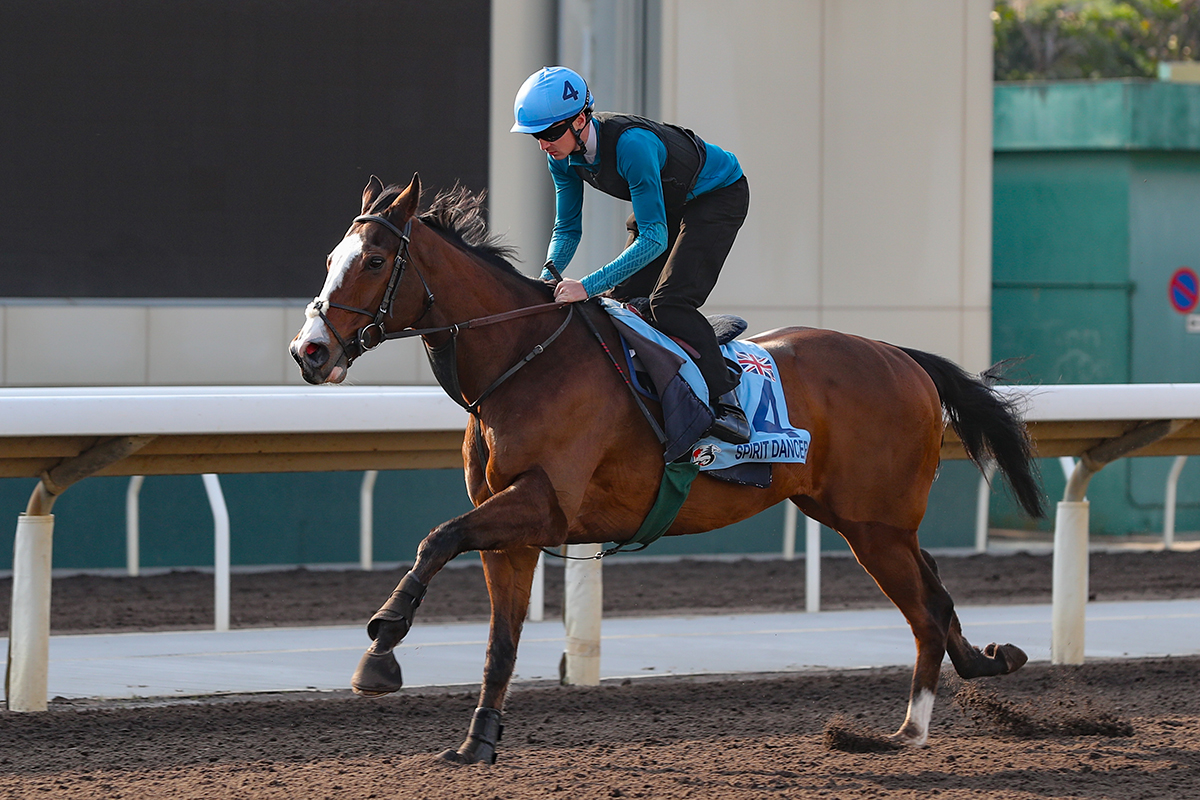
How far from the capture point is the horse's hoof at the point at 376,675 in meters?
4.21

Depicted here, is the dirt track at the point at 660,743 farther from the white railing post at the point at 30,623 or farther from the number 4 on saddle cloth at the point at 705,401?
the number 4 on saddle cloth at the point at 705,401

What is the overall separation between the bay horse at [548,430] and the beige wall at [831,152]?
5.73 metres

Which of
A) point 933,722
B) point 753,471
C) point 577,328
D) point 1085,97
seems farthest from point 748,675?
point 1085,97

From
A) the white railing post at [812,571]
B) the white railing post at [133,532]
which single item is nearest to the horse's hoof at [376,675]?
the white railing post at [812,571]

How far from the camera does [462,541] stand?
14.2 feet

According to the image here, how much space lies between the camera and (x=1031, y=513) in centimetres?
595

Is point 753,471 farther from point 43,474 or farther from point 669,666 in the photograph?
point 43,474

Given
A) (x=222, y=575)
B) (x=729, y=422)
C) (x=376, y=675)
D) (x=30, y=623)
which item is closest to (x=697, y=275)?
(x=729, y=422)

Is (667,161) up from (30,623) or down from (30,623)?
up

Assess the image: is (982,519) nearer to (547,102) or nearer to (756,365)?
(756,365)

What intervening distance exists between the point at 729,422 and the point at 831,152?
7215 millimetres

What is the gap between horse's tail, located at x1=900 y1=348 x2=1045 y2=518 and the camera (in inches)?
232

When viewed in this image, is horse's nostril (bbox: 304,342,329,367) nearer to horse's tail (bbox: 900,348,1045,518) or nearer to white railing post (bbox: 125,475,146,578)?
horse's tail (bbox: 900,348,1045,518)

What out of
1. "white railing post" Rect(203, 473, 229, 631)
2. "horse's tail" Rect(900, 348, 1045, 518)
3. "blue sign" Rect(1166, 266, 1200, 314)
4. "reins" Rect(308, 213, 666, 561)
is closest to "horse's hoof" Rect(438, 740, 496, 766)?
"reins" Rect(308, 213, 666, 561)
